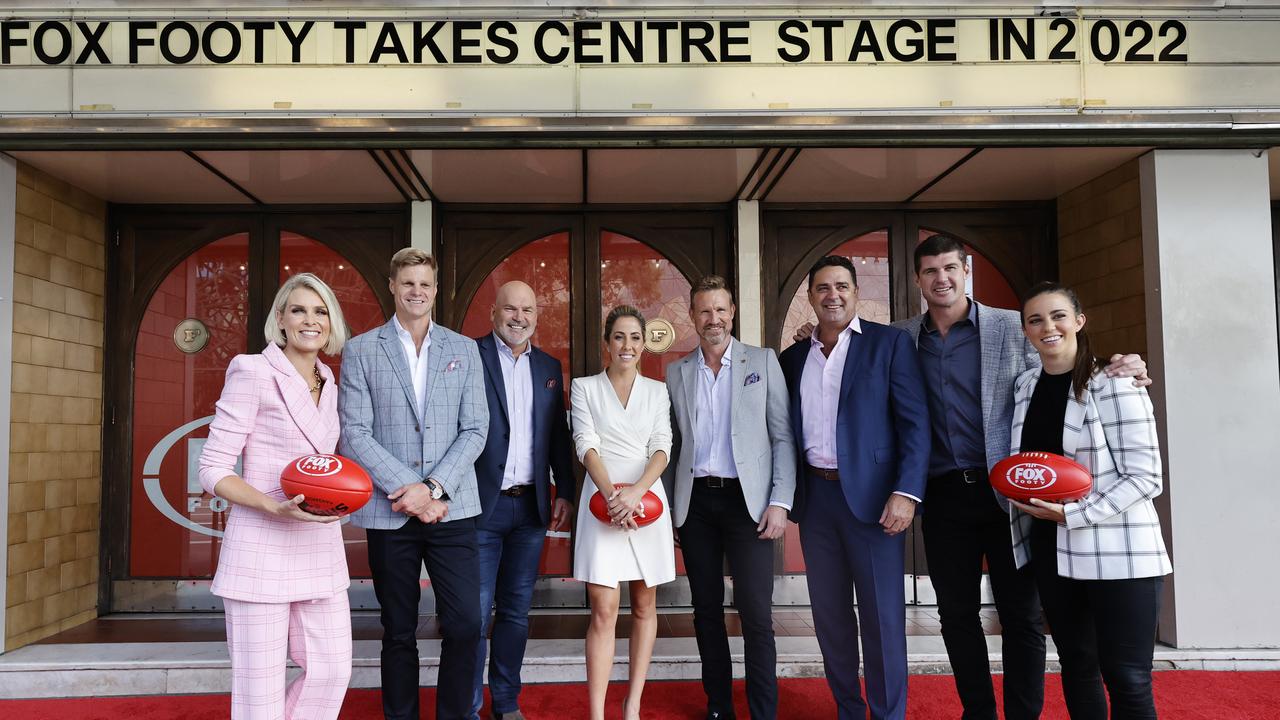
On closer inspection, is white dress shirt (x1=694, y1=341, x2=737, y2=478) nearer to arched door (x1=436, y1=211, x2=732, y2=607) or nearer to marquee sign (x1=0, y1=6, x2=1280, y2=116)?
marquee sign (x1=0, y1=6, x2=1280, y2=116)

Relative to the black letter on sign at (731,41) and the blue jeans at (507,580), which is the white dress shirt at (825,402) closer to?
the blue jeans at (507,580)

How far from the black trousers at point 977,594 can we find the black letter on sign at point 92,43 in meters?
4.70

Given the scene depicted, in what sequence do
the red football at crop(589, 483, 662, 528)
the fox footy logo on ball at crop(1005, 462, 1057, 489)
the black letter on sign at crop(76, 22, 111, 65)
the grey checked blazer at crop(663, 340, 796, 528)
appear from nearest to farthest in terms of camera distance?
the fox footy logo on ball at crop(1005, 462, 1057, 489)
the red football at crop(589, 483, 662, 528)
the grey checked blazer at crop(663, 340, 796, 528)
the black letter on sign at crop(76, 22, 111, 65)

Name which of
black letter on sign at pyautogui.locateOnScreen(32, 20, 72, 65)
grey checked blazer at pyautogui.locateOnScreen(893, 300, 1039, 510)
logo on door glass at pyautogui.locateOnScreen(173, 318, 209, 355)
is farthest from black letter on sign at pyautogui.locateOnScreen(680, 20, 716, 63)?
logo on door glass at pyautogui.locateOnScreen(173, 318, 209, 355)

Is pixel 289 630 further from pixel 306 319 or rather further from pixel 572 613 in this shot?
pixel 572 613

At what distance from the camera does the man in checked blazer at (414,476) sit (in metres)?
2.82

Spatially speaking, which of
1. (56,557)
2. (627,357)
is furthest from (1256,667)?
(56,557)

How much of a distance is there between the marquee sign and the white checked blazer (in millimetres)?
2245

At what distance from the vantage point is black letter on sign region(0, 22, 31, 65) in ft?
13.2

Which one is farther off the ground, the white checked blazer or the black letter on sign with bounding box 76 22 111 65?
the black letter on sign with bounding box 76 22 111 65

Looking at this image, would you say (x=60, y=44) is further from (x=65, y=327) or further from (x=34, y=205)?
(x=65, y=327)

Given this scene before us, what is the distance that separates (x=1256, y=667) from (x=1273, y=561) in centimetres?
58

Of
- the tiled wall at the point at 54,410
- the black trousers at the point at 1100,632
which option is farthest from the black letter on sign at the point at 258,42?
the black trousers at the point at 1100,632

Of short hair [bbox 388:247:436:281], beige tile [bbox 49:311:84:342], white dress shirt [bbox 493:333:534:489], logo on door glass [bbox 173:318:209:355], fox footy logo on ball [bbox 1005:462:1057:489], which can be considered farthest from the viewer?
logo on door glass [bbox 173:318:209:355]
